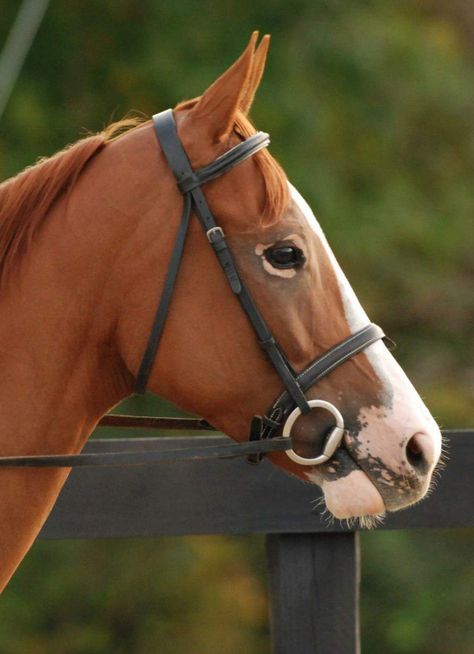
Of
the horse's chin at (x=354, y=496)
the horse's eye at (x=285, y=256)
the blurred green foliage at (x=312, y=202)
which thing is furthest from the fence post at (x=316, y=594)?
the blurred green foliage at (x=312, y=202)

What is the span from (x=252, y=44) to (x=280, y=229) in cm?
39

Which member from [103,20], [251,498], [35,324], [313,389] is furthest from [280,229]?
[103,20]

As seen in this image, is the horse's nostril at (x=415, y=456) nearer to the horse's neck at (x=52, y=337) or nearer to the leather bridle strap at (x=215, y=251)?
the leather bridle strap at (x=215, y=251)

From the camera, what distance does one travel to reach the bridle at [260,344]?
232cm

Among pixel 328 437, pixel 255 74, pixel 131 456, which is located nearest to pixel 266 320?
pixel 328 437

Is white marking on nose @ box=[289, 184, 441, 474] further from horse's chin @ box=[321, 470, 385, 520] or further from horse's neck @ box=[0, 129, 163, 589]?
horse's neck @ box=[0, 129, 163, 589]

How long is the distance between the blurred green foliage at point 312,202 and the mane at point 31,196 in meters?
4.27

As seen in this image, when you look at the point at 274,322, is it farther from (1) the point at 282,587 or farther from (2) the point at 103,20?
(2) the point at 103,20

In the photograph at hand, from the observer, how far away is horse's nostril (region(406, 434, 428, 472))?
229 centimetres

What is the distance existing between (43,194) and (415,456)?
3.21ft

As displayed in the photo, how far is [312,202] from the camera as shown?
6.91 metres

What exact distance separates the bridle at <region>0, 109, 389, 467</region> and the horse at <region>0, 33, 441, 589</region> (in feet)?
0.05

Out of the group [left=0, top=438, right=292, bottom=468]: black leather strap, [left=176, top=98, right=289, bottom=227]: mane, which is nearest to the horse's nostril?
[left=0, top=438, right=292, bottom=468]: black leather strap

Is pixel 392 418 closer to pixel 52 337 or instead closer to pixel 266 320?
pixel 266 320
